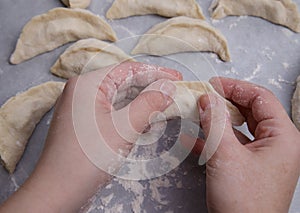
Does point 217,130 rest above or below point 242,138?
above

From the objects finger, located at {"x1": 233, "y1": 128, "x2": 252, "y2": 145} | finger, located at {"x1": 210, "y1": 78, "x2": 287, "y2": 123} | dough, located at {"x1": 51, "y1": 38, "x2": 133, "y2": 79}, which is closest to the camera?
finger, located at {"x1": 210, "y1": 78, "x2": 287, "y2": 123}

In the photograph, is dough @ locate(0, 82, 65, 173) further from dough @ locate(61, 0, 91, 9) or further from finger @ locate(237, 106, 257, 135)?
finger @ locate(237, 106, 257, 135)

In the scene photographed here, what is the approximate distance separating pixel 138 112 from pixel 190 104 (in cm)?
23

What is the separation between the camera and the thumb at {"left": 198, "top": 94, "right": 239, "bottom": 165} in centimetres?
98

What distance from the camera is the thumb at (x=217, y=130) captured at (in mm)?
982

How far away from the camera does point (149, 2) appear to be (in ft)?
4.71

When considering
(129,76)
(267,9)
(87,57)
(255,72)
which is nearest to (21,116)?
(87,57)

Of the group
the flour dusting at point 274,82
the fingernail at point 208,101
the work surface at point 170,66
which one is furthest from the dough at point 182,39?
the fingernail at point 208,101

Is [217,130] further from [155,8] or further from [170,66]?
[155,8]

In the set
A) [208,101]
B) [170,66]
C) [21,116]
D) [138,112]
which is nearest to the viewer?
[138,112]

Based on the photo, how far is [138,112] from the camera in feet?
3.26

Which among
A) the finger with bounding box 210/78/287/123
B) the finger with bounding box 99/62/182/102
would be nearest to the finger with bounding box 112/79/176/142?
the finger with bounding box 99/62/182/102

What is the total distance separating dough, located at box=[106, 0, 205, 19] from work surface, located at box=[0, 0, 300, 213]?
3 cm

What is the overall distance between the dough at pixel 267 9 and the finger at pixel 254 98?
0.34 m
